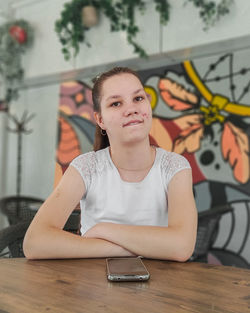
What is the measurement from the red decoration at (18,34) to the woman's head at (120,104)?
3.16 m

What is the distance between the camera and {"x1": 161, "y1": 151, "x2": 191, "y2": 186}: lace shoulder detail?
1.45 metres

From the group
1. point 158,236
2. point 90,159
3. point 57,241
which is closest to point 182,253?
point 158,236

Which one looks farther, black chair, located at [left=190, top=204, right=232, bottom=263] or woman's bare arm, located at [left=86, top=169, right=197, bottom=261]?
black chair, located at [left=190, top=204, right=232, bottom=263]

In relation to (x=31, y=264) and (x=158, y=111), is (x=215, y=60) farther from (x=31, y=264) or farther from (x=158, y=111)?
(x=31, y=264)

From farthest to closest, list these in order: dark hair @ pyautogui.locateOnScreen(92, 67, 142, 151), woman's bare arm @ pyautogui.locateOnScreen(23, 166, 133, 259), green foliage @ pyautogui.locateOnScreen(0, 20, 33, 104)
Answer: green foliage @ pyautogui.locateOnScreen(0, 20, 33, 104) < dark hair @ pyautogui.locateOnScreen(92, 67, 142, 151) < woman's bare arm @ pyautogui.locateOnScreen(23, 166, 133, 259)

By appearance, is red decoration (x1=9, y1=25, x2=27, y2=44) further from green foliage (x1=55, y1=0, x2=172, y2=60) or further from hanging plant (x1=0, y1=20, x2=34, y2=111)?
green foliage (x1=55, y1=0, x2=172, y2=60)

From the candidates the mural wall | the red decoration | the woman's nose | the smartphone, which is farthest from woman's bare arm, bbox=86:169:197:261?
the red decoration

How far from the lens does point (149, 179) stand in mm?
1498

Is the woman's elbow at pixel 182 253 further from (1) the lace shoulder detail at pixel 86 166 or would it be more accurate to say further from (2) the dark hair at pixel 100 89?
(2) the dark hair at pixel 100 89

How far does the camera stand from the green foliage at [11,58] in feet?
15.0

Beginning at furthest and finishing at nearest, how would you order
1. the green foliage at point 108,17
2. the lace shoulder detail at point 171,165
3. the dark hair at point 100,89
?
the green foliage at point 108,17 → the dark hair at point 100,89 → the lace shoulder detail at point 171,165

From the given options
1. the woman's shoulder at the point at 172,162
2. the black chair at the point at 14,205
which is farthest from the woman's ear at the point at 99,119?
the black chair at the point at 14,205

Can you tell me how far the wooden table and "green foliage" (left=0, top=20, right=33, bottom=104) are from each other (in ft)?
13.0

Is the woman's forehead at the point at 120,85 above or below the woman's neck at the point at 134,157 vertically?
above
